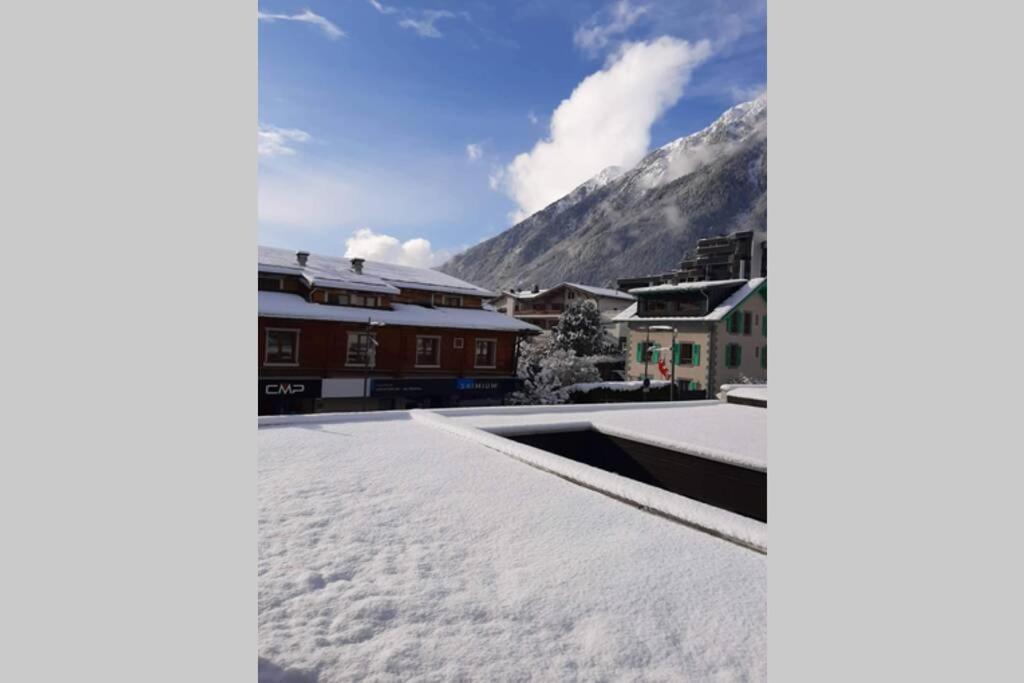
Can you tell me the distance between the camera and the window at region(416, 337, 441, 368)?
16.9m

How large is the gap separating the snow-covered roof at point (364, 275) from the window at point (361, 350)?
53.7 inches

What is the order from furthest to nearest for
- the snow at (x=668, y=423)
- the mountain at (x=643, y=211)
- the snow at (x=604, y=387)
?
1. the snow at (x=604, y=387)
2. the snow at (x=668, y=423)
3. the mountain at (x=643, y=211)

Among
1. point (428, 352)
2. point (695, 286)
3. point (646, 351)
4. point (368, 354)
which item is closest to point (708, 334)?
point (695, 286)

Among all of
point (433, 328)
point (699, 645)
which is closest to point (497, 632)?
point (699, 645)

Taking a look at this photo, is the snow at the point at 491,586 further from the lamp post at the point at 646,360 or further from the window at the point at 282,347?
the lamp post at the point at 646,360

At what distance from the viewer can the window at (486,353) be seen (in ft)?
59.5

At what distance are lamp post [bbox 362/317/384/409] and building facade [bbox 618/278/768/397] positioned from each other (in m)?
9.63

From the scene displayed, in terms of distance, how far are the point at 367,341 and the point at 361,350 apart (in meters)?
0.32

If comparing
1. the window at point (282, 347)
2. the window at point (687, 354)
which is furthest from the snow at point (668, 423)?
the window at point (687, 354)

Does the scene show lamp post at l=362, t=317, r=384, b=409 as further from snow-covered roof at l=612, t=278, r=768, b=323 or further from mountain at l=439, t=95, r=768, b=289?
snow-covered roof at l=612, t=278, r=768, b=323

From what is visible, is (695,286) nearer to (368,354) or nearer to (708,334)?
(708,334)

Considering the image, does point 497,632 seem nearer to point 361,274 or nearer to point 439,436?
point 439,436

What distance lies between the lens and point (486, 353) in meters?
18.4

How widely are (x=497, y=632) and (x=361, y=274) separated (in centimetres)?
1675
